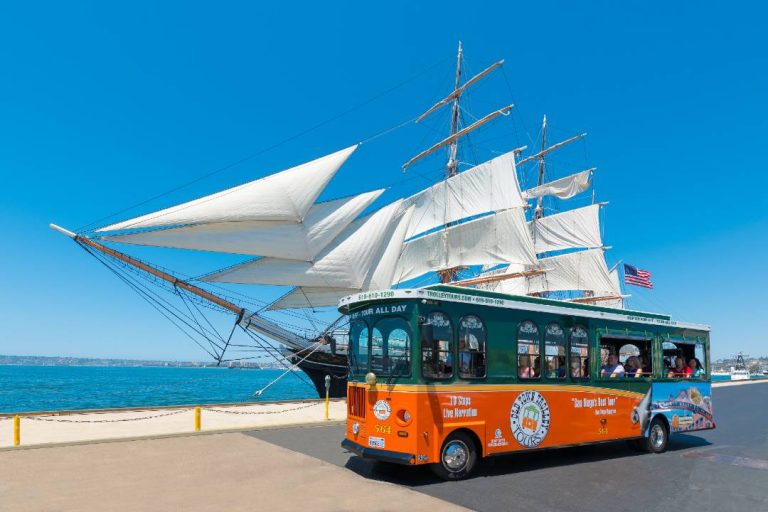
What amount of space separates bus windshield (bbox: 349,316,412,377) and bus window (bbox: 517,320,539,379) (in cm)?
226

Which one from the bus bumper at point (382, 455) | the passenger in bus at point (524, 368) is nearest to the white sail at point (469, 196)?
the passenger in bus at point (524, 368)

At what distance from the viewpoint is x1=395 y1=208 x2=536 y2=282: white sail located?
125 feet

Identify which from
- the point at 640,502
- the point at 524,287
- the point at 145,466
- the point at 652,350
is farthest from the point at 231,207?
the point at 524,287

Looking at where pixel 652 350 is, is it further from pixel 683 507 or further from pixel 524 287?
pixel 524 287

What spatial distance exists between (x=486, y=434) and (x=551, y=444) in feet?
5.46

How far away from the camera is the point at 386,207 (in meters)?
35.8

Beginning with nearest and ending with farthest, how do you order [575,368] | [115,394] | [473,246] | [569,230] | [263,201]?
1. [575,368]
2. [263,201]
3. [473,246]
4. [569,230]
5. [115,394]

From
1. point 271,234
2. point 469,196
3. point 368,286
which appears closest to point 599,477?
point 271,234

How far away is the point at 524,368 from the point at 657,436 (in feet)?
14.8

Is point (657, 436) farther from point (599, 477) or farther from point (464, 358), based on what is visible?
point (464, 358)

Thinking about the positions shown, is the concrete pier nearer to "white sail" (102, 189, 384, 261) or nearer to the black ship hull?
"white sail" (102, 189, 384, 261)

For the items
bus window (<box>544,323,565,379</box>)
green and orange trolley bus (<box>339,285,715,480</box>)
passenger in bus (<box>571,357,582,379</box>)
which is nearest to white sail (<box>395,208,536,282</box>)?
green and orange trolley bus (<box>339,285,715,480</box>)

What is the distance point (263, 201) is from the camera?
26.1 m

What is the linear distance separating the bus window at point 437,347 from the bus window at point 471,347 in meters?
0.24
